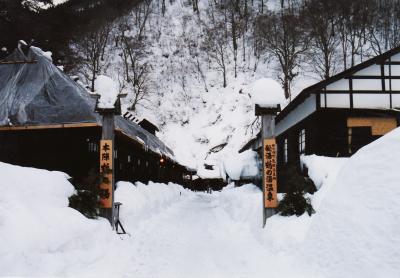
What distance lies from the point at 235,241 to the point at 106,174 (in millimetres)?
4075

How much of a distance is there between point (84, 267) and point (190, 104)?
57.0 m

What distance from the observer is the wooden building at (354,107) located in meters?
16.7

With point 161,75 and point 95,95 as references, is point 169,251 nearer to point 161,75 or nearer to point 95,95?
point 95,95

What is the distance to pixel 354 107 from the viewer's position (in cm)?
1672

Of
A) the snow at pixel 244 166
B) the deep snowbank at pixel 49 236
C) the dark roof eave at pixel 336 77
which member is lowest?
the deep snowbank at pixel 49 236

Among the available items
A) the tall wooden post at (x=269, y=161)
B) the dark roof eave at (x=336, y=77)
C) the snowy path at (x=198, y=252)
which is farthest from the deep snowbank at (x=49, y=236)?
the dark roof eave at (x=336, y=77)

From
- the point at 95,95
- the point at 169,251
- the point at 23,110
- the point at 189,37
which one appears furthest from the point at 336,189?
the point at 189,37

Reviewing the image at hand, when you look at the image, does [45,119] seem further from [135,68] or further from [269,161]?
[135,68]

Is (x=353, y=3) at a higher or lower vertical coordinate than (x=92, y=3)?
lower

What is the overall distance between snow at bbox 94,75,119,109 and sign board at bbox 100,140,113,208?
1083 mm

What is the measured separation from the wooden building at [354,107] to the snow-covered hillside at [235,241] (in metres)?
8.02

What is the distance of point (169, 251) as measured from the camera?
8953 millimetres

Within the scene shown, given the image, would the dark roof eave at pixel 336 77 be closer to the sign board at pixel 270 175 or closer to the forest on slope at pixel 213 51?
the sign board at pixel 270 175

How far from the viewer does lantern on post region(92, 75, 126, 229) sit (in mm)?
11148
